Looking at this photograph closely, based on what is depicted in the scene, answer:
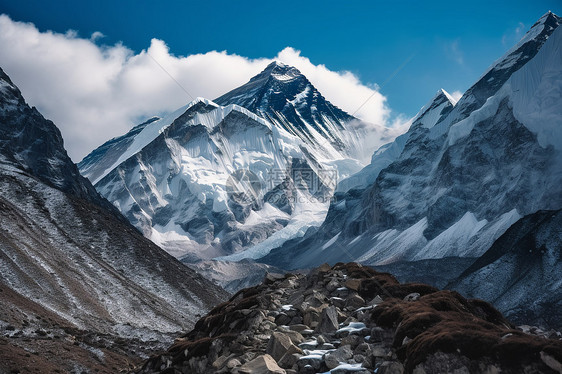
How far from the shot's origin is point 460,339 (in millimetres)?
16750

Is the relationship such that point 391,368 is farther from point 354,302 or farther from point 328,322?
point 354,302

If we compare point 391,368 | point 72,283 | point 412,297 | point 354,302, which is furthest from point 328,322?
point 72,283

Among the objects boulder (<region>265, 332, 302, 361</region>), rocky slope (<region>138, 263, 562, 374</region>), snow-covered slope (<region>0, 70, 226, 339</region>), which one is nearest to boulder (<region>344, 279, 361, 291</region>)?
rocky slope (<region>138, 263, 562, 374</region>)

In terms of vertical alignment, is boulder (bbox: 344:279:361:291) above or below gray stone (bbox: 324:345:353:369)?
above

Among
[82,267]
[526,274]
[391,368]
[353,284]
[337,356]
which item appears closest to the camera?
[391,368]

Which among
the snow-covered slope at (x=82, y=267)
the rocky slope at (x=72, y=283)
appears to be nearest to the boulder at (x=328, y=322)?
the rocky slope at (x=72, y=283)

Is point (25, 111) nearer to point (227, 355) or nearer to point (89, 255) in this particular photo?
point (89, 255)

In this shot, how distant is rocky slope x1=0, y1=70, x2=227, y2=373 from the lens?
5225 centimetres

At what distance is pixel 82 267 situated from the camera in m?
107

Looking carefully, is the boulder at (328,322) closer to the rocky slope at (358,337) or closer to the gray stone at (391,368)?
the rocky slope at (358,337)

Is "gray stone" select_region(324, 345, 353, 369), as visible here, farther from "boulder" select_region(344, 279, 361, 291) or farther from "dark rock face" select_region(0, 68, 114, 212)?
"dark rock face" select_region(0, 68, 114, 212)

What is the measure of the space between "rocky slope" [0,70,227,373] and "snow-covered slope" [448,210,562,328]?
77.5 meters

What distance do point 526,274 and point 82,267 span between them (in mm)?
119528

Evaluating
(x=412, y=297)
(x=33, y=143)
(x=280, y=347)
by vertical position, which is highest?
(x=33, y=143)
